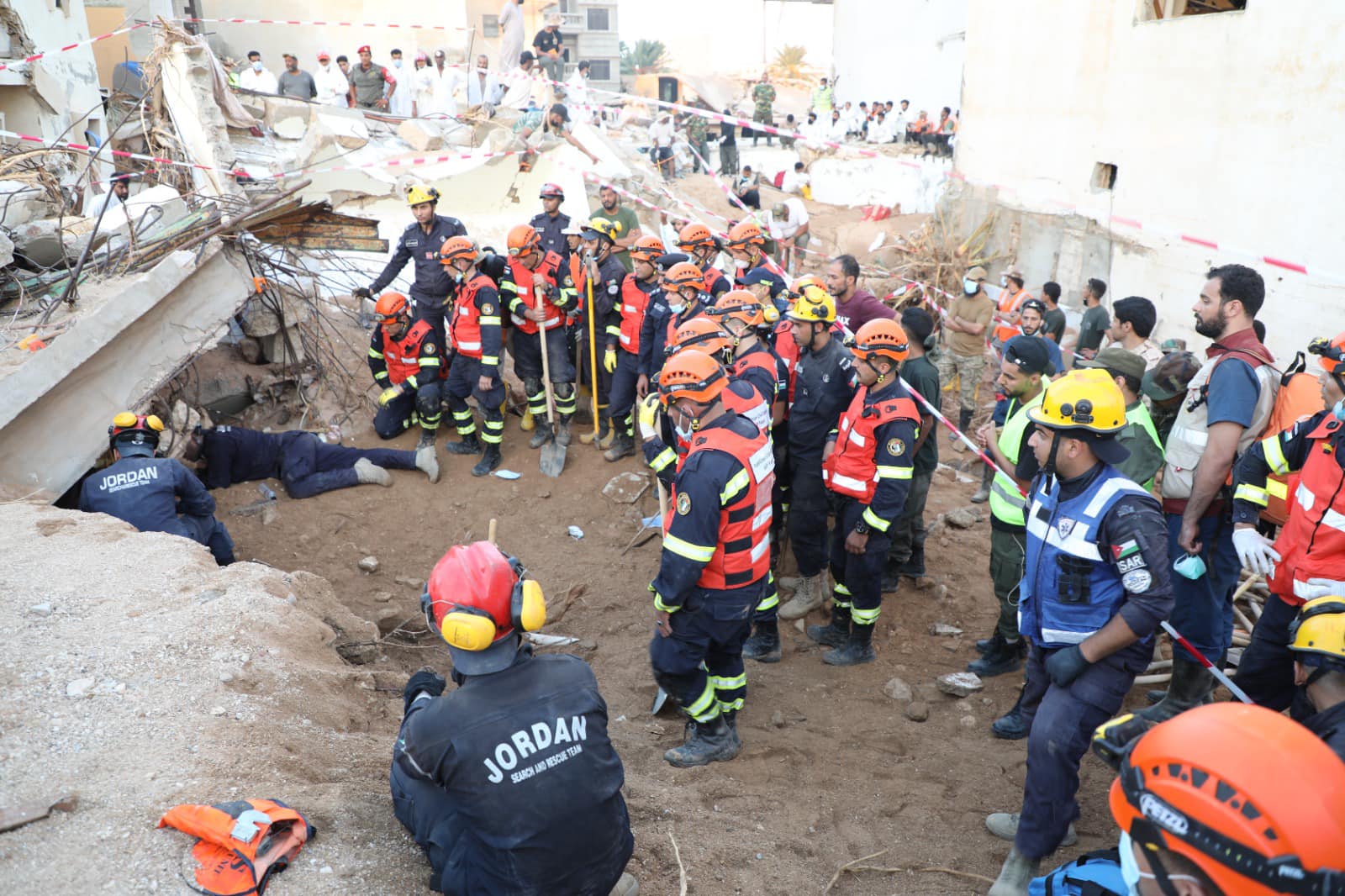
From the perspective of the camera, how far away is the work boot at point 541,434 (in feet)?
29.6

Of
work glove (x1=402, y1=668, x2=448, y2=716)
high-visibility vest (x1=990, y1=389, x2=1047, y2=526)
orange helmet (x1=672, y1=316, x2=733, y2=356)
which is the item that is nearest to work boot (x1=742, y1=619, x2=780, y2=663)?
high-visibility vest (x1=990, y1=389, x2=1047, y2=526)

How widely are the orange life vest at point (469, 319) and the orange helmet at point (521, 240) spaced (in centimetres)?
38

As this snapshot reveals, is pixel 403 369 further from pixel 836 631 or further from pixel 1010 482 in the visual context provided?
pixel 1010 482

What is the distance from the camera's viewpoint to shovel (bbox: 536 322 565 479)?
28.6ft

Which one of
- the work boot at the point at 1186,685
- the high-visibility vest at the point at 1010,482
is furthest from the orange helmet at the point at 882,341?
the work boot at the point at 1186,685

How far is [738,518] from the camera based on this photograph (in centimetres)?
436

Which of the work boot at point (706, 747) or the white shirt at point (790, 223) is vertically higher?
the white shirt at point (790, 223)

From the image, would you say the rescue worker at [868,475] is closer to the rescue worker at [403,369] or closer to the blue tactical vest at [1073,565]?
the blue tactical vest at [1073,565]

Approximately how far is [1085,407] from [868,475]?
7.51 ft

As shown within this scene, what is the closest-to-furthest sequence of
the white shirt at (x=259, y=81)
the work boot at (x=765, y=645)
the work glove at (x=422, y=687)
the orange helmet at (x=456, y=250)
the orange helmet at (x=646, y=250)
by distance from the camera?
the work glove at (x=422, y=687) → the work boot at (x=765, y=645) → the orange helmet at (x=646, y=250) → the orange helmet at (x=456, y=250) → the white shirt at (x=259, y=81)

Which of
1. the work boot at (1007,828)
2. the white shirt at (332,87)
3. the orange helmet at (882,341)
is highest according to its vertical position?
the white shirt at (332,87)

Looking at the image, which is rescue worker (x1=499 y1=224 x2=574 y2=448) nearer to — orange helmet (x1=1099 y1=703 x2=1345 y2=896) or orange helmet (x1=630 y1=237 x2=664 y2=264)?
orange helmet (x1=630 y1=237 x2=664 y2=264)

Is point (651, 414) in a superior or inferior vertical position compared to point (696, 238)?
inferior

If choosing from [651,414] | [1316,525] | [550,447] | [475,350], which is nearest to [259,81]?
[475,350]
